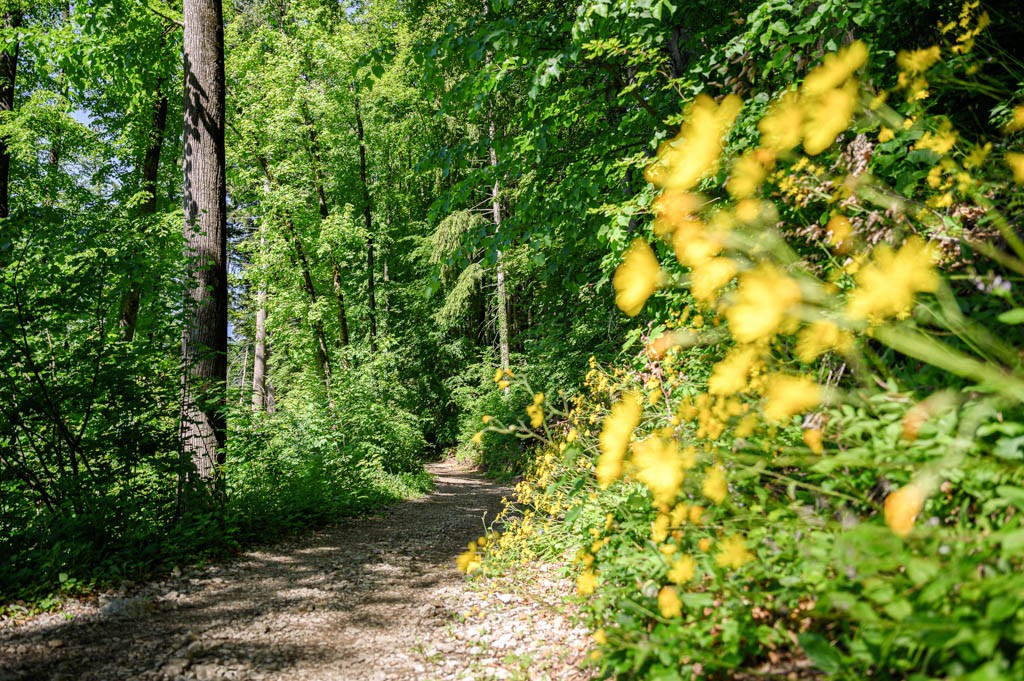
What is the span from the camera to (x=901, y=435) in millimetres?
1170

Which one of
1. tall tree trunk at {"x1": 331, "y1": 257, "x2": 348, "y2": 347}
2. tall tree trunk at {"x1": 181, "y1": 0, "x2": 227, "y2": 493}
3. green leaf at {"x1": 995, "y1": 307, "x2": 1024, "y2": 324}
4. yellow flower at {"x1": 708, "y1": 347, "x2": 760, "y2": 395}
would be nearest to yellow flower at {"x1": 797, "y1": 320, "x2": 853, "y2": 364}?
yellow flower at {"x1": 708, "y1": 347, "x2": 760, "y2": 395}

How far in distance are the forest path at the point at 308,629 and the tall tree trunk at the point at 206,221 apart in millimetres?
1169

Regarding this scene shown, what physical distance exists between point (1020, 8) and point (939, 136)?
128cm

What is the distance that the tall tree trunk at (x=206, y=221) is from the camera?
4.55 m

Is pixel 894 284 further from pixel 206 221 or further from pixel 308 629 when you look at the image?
pixel 206 221

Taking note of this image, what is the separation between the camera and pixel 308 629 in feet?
9.62

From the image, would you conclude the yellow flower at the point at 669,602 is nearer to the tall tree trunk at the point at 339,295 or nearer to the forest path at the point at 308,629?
the forest path at the point at 308,629

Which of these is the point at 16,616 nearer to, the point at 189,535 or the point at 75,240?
the point at 189,535

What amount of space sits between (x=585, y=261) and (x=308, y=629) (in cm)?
453

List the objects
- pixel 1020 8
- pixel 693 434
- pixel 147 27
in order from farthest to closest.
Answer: pixel 147 27
pixel 1020 8
pixel 693 434

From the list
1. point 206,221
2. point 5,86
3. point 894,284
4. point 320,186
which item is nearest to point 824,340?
point 894,284

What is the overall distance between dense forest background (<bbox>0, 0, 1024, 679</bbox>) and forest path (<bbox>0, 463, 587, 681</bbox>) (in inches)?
17.6

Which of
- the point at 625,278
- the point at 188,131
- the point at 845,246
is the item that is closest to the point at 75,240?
the point at 188,131

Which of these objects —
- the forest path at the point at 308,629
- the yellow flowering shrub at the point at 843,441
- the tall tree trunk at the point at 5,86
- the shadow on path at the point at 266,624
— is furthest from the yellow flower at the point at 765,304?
the tall tree trunk at the point at 5,86
